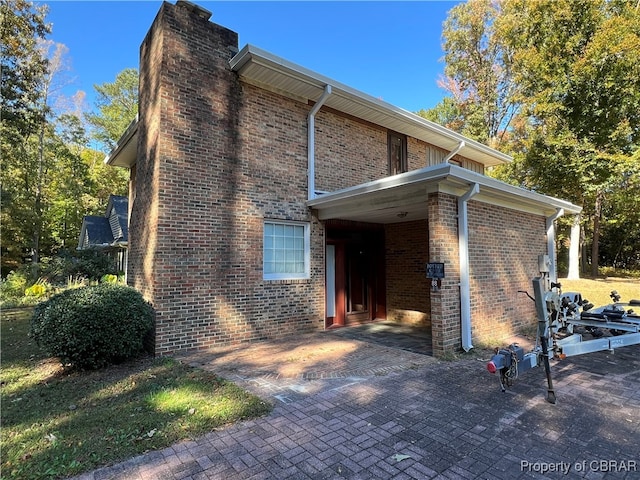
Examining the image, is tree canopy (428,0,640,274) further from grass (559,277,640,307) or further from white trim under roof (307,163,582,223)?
white trim under roof (307,163,582,223)

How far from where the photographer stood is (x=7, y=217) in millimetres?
20516

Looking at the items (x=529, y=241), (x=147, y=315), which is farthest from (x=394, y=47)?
(x=147, y=315)

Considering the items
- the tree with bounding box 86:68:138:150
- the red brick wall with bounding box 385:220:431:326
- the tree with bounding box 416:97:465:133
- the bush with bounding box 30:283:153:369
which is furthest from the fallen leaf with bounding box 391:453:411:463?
the tree with bounding box 86:68:138:150

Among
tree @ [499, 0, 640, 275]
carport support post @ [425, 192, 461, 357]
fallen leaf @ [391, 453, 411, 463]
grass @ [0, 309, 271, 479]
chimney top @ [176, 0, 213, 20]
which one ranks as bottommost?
grass @ [0, 309, 271, 479]

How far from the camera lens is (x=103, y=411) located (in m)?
3.95

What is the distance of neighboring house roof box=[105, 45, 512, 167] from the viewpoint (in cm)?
711

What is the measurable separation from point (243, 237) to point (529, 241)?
676 centimetres

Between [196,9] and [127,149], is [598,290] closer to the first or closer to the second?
[196,9]

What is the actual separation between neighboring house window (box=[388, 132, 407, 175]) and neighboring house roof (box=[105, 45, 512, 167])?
23 cm

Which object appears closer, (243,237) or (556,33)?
(243,237)

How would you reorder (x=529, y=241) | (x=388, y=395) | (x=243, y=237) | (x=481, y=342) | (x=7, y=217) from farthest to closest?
(x=7, y=217) < (x=529, y=241) < (x=243, y=237) < (x=481, y=342) < (x=388, y=395)

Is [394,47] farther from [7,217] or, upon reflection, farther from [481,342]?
[7,217]

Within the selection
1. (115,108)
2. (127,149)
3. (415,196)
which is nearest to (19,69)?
(127,149)

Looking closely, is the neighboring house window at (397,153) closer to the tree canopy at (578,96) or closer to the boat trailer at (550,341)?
the boat trailer at (550,341)
